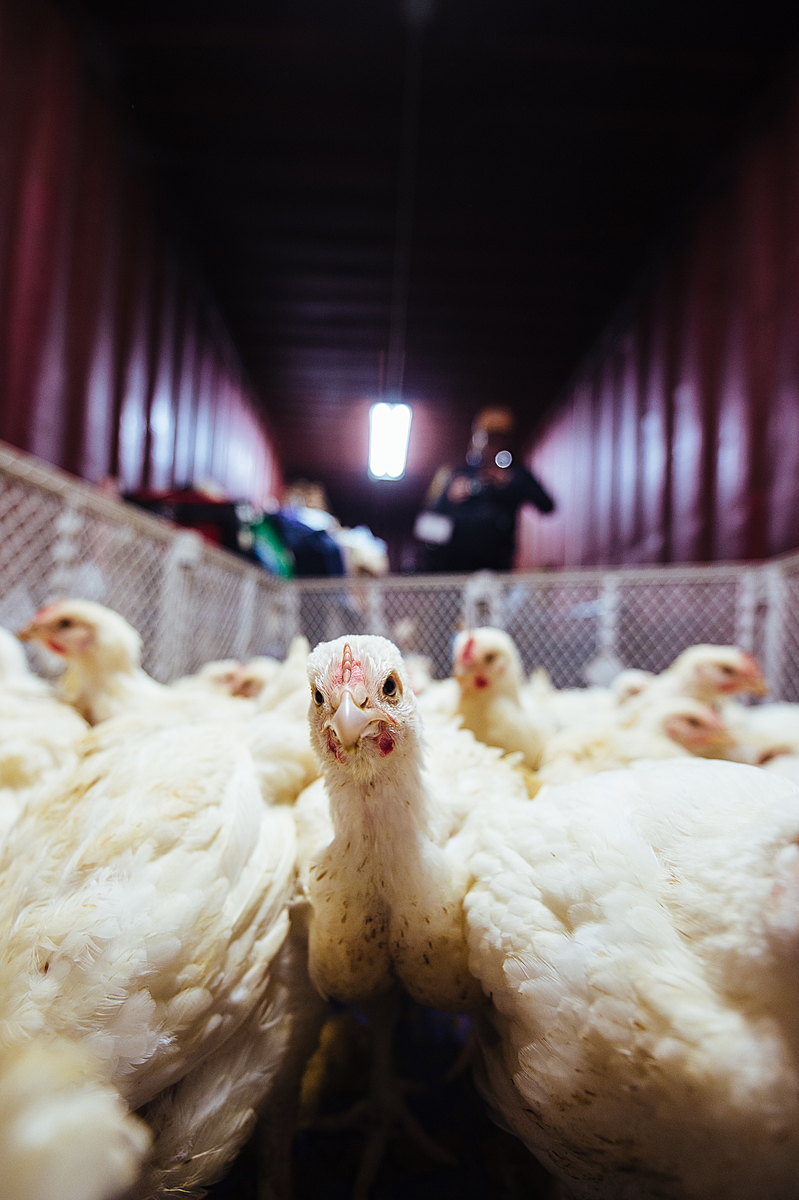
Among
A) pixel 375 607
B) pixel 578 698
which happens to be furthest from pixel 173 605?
pixel 578 698

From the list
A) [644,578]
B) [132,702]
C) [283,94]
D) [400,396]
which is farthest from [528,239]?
[132,702]

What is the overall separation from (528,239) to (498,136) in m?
0.40

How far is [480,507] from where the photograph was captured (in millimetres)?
2494

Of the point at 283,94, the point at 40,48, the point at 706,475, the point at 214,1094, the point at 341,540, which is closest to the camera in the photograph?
the point at 214,1094

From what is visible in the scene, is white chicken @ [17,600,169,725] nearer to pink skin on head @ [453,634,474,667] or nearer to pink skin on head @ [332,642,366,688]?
pink skin on head @ [453,634,474,667]

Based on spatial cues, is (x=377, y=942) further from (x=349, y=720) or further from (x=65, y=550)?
(x=65, y=550)

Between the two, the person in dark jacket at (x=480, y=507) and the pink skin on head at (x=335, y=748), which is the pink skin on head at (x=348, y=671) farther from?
the person in dark jacket at (x=480, y=507)

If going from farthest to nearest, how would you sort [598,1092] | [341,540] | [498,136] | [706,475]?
[706,475], [341,540], [498,136], [598,1092]

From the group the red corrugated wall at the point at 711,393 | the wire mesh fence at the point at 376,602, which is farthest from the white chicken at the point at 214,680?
the red corrugated wall at the point at 711,393

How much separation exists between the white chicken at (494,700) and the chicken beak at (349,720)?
2.69 feet

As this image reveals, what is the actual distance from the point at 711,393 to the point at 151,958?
128 inches

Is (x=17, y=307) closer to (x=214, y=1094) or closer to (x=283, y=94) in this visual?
(x=283, y=94)

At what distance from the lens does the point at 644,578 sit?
7.08 ft

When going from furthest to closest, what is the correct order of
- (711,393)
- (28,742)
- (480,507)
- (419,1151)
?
(711,393) < (480,507) < (28,742) < (419,1151)
